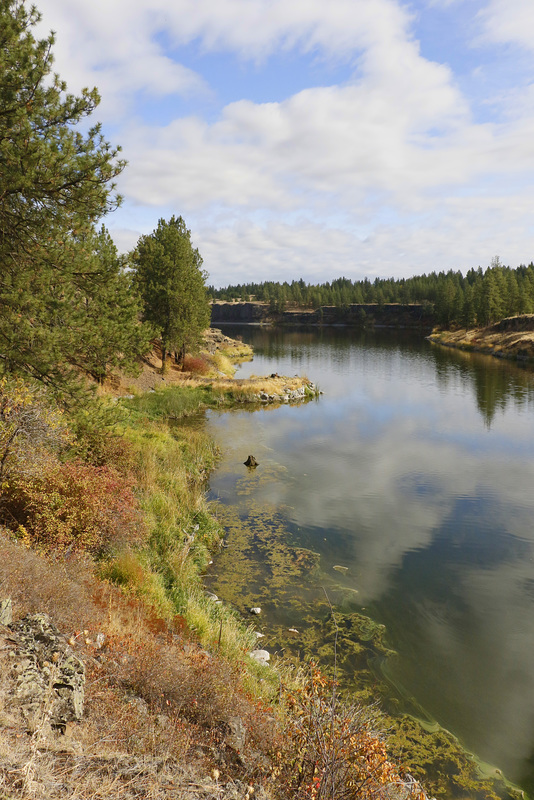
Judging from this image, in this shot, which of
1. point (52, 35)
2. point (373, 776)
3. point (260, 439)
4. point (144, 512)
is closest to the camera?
point (373, 776)

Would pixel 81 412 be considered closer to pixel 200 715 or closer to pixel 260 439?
pixel 200 715

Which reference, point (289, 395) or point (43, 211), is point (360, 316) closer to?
point (289, 395)

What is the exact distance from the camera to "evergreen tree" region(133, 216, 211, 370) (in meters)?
40.9

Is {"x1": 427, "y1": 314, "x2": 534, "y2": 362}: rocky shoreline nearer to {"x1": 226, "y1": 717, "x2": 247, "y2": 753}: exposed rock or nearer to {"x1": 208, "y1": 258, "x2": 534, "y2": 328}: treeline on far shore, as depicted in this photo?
{"x1": 208, "y1": 258, "x2": 534, "y2": 328}: treeline on far shore

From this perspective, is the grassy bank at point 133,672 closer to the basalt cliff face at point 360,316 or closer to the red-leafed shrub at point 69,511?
the red-leafed shrub at point 69,511

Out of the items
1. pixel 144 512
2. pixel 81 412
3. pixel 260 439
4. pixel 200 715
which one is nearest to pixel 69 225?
pixel 81 412

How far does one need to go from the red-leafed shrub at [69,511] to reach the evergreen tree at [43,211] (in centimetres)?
253

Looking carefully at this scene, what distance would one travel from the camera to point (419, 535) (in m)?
16.8

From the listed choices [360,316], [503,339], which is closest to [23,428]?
[503,339]

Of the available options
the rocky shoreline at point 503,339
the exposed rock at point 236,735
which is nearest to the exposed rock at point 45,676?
the exposed rock at point 236,735

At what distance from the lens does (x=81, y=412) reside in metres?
12.9

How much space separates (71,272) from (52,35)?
5445 mm

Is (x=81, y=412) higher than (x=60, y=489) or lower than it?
higher

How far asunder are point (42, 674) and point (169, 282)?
37408 millimetres
